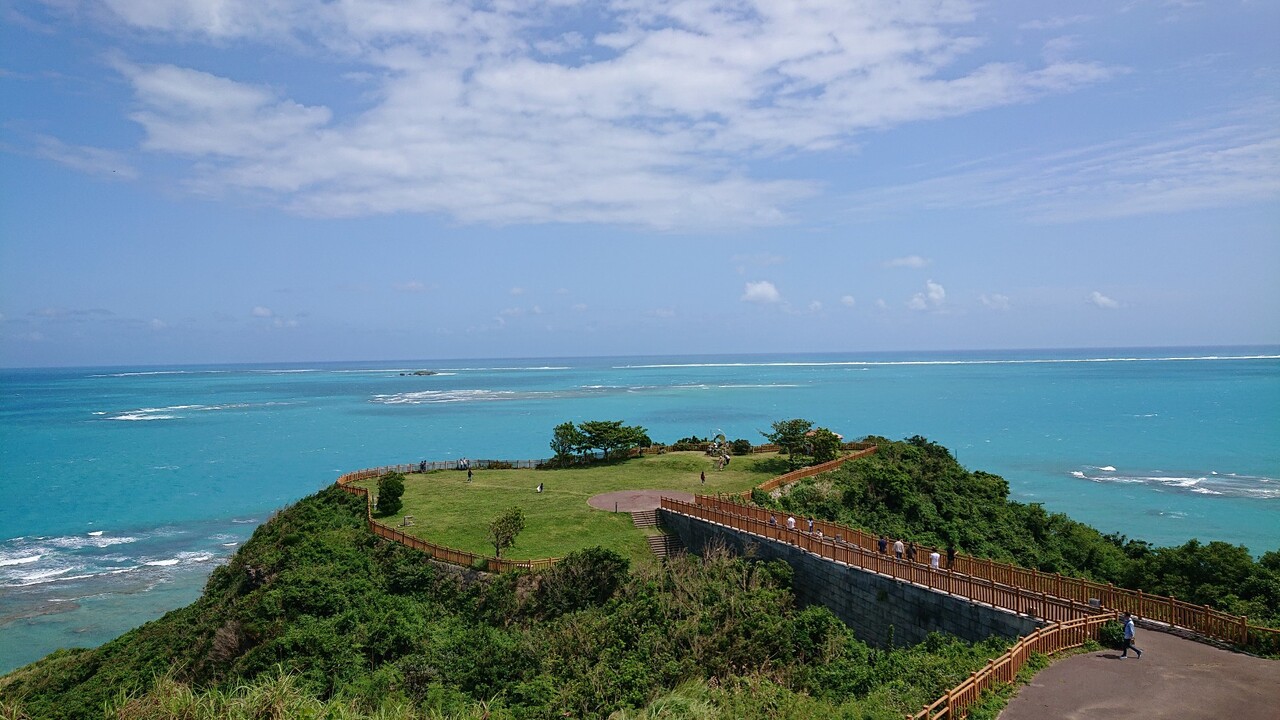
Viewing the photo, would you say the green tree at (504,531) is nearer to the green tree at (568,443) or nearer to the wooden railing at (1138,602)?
the green tree at (568,443)

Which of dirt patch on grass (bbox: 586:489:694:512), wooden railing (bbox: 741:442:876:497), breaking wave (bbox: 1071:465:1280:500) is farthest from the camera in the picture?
breaking wave (bbox: 1071:465:1280:500)

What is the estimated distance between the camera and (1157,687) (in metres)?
13.2

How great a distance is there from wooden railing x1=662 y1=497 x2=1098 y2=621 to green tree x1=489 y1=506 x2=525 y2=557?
6676mm

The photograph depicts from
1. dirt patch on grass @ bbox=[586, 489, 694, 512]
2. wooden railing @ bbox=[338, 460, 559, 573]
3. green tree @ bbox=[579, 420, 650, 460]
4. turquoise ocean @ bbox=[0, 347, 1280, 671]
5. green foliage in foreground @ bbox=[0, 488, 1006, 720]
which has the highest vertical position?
green tree @ bbox=[579, 420, 650, 460]

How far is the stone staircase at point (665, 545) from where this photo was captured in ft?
Result: 95.6

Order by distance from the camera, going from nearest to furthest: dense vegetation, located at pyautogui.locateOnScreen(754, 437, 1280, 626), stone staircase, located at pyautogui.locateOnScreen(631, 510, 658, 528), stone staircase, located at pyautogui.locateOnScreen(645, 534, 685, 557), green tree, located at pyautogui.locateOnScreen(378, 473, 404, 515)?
stone staircase, located at pyautogui.locateOnScreen(645, 534, 685, 557) < stone staircase, located at pyautogui.locateOnScreen(631, 510, 658, 528) < dense vegetation, located at pyautogui.locateOnScreen(754, 437, 1280, 626) < green tree, located at pyautogui.locateOnScreen(378, 473, 404, 515)

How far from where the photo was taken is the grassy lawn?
2892cm

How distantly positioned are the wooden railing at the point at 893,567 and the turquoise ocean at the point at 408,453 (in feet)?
86.6

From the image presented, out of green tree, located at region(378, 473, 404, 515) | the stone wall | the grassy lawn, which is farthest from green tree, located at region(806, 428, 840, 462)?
green tree, located at region(378, 473, 404, 515)

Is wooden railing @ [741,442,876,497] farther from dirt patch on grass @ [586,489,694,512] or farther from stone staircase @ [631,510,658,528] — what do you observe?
stone staircase @ [631,510,658,528]

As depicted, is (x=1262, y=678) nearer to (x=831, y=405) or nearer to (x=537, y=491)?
(x=537, y=491)

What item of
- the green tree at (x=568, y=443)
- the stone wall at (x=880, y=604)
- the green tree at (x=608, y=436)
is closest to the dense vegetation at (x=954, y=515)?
Answer: the stone wall at (x=880, y=604)

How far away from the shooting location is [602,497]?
114 ft

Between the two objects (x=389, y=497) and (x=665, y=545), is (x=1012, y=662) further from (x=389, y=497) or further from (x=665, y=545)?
(x=389, y=497)
